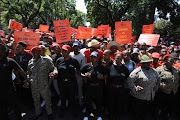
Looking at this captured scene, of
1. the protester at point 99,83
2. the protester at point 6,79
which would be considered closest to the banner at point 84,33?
the protester at point 99,83

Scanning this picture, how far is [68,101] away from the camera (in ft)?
14.0

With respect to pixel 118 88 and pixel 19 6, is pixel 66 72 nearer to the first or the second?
pixel 118 88

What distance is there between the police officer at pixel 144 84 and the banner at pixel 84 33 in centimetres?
474

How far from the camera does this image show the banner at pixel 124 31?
560 centimetres

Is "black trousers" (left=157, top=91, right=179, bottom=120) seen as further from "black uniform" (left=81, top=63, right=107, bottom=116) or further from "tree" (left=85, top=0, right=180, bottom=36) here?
"tree" (left=85, top=0, right=180, bottom=36)

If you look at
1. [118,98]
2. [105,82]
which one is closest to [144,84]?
[118,98]

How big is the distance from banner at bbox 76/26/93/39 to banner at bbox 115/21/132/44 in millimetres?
2286

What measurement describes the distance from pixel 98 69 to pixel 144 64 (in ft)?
3.53

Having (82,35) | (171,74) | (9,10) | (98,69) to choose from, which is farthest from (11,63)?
A: (9,10)

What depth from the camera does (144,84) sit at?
3.08 m

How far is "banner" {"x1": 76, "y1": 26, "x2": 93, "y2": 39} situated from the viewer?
290 inches

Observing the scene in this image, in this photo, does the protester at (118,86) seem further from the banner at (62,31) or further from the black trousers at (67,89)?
the banner at (62,31)

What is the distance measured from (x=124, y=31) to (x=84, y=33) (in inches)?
101

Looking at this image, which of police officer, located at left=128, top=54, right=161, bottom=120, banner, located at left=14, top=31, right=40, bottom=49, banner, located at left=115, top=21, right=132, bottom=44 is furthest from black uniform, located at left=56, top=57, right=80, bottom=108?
banner, located at left=115, top=21, right=132, bottom=44
